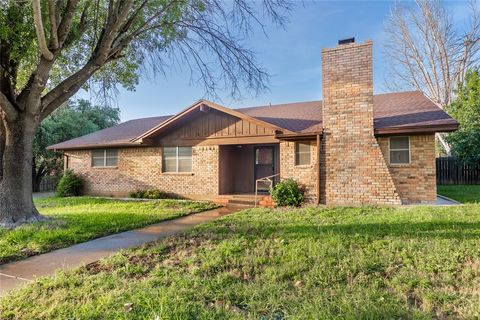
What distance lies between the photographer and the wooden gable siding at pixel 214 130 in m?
11.4

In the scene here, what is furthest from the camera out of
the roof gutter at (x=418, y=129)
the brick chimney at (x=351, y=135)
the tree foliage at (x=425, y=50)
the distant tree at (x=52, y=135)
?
the tree foliage at (x=425, y=50)

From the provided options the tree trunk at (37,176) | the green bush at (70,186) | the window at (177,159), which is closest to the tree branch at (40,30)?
the window at (177,159)

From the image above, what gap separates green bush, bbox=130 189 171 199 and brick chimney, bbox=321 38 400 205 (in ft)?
23.5

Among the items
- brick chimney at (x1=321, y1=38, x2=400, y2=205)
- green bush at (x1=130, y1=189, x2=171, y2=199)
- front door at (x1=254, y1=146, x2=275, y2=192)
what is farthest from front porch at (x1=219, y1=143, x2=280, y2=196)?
brick chimney at (x1=321, y1=38, x2=400, y2=205)

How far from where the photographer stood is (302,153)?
418 inches

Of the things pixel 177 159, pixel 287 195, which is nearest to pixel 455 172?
pixel 287 195

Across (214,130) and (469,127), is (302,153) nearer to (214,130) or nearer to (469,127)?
(214,130)

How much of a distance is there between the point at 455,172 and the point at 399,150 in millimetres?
9492

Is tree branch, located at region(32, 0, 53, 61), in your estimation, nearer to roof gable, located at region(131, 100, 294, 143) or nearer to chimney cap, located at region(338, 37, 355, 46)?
roof gable, located at region(131, 100, 294, 143)

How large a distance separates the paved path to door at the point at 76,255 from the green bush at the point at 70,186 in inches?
379

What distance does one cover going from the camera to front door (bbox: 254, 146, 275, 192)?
1290cm

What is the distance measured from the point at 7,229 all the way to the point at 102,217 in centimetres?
212

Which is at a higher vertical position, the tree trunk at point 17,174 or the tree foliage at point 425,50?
the tree foliage at point 425,50

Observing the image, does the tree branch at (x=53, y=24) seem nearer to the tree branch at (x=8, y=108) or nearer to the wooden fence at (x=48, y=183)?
the tree branch at (x=8, y=108)
